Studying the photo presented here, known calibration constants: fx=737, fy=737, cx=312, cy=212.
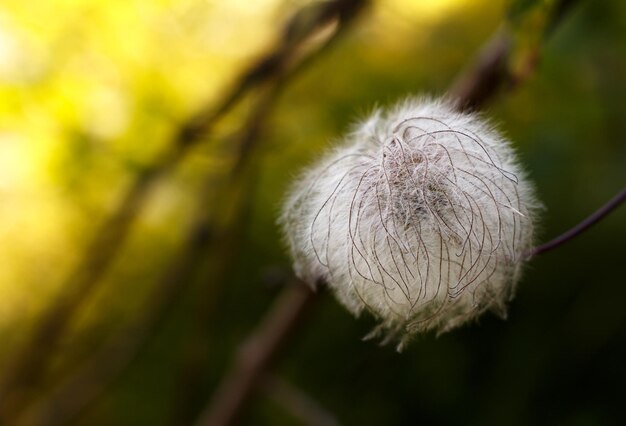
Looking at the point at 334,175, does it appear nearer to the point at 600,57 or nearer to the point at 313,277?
the point at 313,277

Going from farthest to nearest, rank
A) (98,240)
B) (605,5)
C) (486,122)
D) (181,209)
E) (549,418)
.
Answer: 1. (181,209)
2. (98,240)
3. (549,418)
4. (605,5)
5. (486,122)

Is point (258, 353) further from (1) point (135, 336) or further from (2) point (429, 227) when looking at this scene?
(2) point (429, 227)

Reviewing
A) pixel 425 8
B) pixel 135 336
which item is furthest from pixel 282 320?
pixel 425 8

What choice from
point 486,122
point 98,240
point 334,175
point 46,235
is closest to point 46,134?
point 98,240

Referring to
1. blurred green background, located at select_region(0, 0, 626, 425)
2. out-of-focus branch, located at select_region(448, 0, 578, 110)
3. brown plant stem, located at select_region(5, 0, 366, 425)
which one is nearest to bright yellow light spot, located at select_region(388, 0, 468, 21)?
blurred green background, located at select_region(0, 0, 626, 425)

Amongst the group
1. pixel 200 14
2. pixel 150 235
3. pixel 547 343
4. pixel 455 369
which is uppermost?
pixel 200 14

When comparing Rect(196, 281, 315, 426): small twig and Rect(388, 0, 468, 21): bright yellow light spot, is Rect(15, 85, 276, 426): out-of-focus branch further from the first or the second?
Rect(388, 0, 468, 21): bright yellow light spot

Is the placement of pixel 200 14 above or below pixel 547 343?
above
